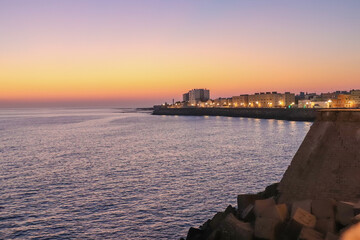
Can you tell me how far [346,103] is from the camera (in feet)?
424

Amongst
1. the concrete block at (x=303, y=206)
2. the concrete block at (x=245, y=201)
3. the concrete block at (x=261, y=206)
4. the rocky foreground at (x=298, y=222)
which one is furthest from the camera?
the concrete block at (x=245, y=201)

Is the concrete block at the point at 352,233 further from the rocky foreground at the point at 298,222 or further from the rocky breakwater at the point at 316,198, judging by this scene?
the rocky foreground at the point at 298,222

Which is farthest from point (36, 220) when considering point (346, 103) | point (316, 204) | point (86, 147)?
point (346, 103)

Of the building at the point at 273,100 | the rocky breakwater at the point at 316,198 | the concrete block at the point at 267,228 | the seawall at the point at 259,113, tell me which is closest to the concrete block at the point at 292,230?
the rocky breakwater at the point at 316,198

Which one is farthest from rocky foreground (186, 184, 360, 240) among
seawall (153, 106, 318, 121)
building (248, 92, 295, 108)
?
building (248, 92, 295, 108)

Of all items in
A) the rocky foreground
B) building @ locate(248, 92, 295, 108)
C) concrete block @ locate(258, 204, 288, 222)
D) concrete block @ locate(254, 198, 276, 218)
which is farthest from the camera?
building @ locate(248, 92, 295, 108)

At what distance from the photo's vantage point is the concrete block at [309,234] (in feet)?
32.9

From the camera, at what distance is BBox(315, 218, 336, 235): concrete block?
35.2ft

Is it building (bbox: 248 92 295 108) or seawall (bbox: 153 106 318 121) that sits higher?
building (bbox: 248 92 295 108)

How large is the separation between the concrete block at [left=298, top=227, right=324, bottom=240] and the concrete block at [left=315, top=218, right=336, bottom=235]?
1.74 ft

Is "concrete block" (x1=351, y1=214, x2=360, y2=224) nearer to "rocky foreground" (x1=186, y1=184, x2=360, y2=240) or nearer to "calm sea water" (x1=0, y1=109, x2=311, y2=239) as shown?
"rocky foreground" (x1=186, y1=184, x2=360, y2=240)

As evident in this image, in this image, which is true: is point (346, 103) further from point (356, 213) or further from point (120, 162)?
point (356, 213)

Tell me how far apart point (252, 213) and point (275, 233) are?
6.84 ft

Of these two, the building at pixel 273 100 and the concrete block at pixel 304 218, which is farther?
the building at pixel 273 100
